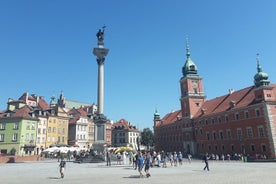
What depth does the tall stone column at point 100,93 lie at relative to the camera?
34.7 meters

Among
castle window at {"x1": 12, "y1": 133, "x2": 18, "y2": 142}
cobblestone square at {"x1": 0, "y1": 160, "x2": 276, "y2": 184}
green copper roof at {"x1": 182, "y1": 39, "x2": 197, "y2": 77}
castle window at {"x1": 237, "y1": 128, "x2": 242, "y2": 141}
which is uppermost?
green copper roof at {"x1": 182, "y1": 39, "x2": 197, "y2": 77}

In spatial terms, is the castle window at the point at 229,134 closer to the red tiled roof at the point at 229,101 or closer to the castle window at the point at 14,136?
the red tiled roof at the point at 229,101

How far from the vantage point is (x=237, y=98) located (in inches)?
2218

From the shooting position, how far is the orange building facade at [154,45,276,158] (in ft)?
148

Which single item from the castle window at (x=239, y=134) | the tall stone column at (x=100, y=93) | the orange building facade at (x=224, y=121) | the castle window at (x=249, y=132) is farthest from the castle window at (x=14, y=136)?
the castle window at (x=249, y=132)

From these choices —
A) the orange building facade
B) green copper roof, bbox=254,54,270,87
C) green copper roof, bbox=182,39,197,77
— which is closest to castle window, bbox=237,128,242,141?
the orange building facade

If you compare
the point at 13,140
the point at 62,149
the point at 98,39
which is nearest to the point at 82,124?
the point at 13,140

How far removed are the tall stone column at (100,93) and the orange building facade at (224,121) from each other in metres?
27.8

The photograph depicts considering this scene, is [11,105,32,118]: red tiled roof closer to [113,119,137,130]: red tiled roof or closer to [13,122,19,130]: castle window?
[13,122,19,130]: castle window

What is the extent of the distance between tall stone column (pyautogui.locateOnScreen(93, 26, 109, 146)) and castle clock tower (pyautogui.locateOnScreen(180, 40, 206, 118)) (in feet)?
127

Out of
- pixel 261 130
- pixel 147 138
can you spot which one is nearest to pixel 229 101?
pixel 261 130

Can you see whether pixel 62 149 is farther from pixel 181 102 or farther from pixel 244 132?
pixel 181 102

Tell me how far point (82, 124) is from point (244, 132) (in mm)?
47645

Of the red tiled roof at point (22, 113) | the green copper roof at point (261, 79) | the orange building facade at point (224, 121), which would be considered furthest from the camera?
the red tiled roof at point (22, 113)
